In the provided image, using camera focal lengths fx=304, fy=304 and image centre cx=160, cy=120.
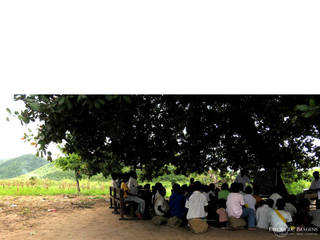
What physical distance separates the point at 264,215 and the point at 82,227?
5480mm

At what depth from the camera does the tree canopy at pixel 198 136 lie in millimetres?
11227

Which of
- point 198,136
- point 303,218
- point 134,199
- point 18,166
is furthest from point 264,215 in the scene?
point 18,166

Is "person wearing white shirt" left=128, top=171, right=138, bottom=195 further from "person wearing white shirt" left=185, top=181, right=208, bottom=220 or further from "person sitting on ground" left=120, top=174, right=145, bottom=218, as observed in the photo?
"person wearing white shirt" left=185, top=181, right=208, bottom=220

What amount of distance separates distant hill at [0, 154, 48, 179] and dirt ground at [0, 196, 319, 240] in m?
45.2

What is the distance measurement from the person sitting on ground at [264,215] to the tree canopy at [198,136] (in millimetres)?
3131

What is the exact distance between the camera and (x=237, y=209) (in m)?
8.40

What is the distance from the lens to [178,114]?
1176 centimetres

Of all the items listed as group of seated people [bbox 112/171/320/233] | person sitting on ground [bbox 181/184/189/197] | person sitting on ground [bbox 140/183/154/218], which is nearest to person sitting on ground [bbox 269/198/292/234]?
group of seated people [bbox 112/171/320/233]

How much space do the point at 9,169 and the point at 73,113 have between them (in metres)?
55.8

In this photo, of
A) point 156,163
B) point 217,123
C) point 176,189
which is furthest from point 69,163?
point 176,189

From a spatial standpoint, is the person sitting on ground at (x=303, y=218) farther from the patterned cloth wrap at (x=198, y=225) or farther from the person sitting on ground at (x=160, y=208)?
the person sitting on ground at (x=160, y=208)

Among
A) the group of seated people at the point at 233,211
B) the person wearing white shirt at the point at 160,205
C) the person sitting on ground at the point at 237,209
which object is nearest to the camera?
the group of seated people at the point at 233,211

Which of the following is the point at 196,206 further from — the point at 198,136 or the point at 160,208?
the point at 198,136

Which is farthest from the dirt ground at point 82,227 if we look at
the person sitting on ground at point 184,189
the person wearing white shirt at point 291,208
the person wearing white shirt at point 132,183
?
the person sitting on ground at point 184,189
